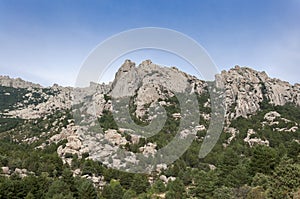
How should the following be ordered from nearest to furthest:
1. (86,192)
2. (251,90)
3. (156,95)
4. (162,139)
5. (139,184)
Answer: (86,192) → (139,184) → (162,139) → (156,95) → (251,90)

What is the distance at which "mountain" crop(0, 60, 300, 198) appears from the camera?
137 ft

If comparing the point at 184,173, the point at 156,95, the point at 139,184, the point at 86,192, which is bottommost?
the point at 86,192

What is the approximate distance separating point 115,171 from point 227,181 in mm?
22679

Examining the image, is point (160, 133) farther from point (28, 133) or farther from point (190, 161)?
point (28, 133)

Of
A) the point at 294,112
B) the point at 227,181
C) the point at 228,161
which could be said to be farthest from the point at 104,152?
the point at 294,112

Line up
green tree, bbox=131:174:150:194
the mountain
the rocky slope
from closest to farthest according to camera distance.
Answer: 1. the mountain
2. green tree, bbox=131:174:150:194
3. the rocky slope

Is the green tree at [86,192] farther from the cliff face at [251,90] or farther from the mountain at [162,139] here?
the cliff face at [251,90]

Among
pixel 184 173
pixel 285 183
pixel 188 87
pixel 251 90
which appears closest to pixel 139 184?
pixel 184 173

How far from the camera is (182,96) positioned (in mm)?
104625

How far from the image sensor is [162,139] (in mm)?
75375

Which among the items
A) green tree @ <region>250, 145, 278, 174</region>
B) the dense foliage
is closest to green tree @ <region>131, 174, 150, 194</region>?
the dense foliage

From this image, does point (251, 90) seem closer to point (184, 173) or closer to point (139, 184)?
point (184, 173)

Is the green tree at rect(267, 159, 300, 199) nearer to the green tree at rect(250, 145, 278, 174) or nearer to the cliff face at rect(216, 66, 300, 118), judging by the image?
the green tree at rect(250, 145, 278, 174)

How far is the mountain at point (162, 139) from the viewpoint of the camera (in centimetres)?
4184
